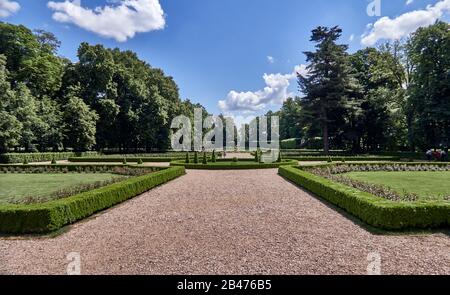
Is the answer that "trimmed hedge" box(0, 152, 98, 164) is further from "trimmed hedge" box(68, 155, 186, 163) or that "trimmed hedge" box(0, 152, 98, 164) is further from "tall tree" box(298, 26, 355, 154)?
"tall tree" box(298, 26, 355, 154)

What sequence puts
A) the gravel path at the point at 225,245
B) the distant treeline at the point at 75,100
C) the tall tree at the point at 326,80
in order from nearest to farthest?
the gravel path at the point at 225,245 < the distant treeline at the point at 75,100 < the tall tree at the point at 326,80

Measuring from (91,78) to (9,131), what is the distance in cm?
1591

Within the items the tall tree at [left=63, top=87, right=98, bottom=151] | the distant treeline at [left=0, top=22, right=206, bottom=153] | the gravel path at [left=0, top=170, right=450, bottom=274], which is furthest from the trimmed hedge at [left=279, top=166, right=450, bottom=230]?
the tall tree at [left=63, top=87, right=98, bottom=151]

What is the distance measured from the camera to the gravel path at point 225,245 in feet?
16.5

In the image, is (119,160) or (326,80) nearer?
(119,160)

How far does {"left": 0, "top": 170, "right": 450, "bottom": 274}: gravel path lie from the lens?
5.04 metres

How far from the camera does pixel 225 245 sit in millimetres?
6070

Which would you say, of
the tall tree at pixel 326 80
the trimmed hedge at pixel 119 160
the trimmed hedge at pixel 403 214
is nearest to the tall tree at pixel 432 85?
the tall tree at pixel 326 80

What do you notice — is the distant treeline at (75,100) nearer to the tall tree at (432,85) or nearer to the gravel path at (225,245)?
the gravel path at (225,245)

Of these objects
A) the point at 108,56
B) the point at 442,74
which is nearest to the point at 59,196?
the point at 442,74

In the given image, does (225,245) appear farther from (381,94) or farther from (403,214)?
(381,94)

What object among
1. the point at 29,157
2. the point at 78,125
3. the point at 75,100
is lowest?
the point at 29,157

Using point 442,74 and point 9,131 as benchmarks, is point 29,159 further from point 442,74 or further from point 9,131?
point 442,74

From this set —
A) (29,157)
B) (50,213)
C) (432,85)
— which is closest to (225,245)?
(50,213)
